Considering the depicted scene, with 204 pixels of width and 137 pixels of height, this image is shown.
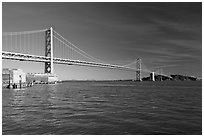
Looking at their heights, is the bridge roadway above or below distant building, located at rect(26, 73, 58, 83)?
above

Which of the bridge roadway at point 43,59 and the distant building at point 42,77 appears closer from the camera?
the bridge roadway at point 43,59

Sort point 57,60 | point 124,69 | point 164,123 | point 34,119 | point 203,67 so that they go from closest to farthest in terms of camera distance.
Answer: point 203,67, point 164,123, point 34,119, point 57,60, point 124,69

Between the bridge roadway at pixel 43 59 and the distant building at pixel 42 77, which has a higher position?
the bridge roadway at pixel 43 59

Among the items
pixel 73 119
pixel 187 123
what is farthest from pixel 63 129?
pixel 187 123

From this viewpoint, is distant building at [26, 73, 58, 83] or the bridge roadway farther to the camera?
distant building at [26, 73, 58, 83]

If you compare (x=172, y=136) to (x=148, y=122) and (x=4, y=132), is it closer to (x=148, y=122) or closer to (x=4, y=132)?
(x=148, y=122)

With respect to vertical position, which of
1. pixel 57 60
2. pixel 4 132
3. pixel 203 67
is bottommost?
pixel 4 132

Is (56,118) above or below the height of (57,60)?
below

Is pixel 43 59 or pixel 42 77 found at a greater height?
pixel 43 59

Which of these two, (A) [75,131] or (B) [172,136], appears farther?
(A) [75,131]

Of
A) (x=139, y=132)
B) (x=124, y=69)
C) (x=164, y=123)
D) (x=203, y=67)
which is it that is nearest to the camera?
(x=203, y=67)

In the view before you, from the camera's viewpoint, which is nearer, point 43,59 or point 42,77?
point 43,59
